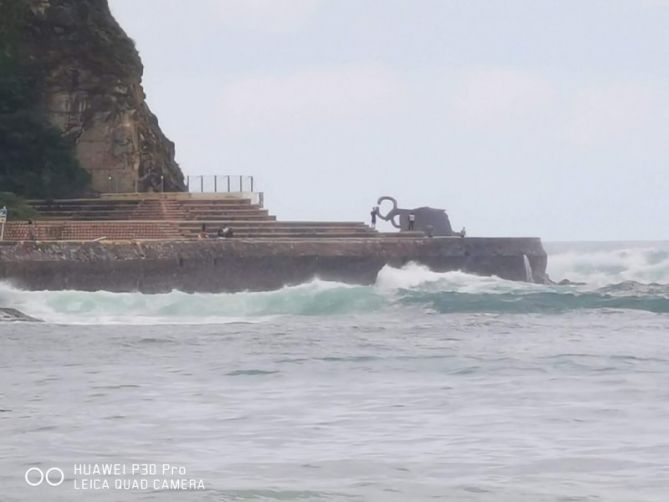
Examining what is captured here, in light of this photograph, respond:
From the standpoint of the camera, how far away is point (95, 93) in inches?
1773

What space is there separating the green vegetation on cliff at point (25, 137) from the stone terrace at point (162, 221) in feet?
4.68

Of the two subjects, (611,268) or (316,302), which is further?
(611,268)

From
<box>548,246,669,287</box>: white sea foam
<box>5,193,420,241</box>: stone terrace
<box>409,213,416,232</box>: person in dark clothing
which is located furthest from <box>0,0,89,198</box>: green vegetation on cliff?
<box>548,246,669,287</box>: white sea foam

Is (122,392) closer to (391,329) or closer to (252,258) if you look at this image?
(391,329)

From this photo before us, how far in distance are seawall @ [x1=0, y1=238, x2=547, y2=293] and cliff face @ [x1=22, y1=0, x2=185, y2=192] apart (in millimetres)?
8278

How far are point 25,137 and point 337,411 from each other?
104 ft

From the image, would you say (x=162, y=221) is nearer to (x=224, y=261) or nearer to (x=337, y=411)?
(x=224, y=261)

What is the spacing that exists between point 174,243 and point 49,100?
33.3 ft

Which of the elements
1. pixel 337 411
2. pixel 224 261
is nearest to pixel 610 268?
pixel 224 261

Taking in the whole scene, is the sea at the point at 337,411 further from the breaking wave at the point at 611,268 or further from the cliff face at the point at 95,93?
the breaking wave at the point at 611,268

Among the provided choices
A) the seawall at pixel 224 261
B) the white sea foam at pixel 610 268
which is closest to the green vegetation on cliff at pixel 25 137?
the seawall at pixel 224 261

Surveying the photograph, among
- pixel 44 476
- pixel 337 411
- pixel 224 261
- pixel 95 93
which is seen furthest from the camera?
pixel 95 93

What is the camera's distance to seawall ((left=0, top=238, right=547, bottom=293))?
35.3 metres

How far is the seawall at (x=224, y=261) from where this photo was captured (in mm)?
35312
